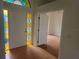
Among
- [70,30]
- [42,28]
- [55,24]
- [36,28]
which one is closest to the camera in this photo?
[70,30]

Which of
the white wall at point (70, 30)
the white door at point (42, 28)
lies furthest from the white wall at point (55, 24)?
the white wall at point (70, 30)

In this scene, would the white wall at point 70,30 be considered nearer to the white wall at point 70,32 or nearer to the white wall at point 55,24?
the white wall at point 70,32

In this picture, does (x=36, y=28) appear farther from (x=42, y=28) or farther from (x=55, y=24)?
(x=55, y=24)

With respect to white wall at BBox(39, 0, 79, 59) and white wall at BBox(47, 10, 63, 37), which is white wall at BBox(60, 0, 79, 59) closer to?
white wall at BBox(39, 0, 79, 59)

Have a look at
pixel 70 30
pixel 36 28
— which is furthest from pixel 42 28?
pixel 70 30

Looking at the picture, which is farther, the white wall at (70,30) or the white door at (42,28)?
the white door at (42,28)

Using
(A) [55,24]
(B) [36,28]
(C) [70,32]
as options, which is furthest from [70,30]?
(A) [55,24]

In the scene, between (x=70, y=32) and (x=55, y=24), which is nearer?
(x=70, y=32)

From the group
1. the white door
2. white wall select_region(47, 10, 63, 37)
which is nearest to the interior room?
the white door

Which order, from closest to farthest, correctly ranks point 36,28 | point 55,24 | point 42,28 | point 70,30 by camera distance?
point 70,30 → point 36,28 → point 42,28 → point 55,24

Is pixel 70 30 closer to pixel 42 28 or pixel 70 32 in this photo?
pixel 70 32

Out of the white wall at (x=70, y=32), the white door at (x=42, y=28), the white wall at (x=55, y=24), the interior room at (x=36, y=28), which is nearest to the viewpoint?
the white wall at (x=70, y=32)

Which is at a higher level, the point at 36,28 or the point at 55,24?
the point at 55,24

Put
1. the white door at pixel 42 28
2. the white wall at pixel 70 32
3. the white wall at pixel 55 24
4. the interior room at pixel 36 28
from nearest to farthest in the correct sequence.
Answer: the white wall at pixel 70 32
the interior room at pixel 36 28
the white door at pixel 42 28
the white wall at pixel 55 24
